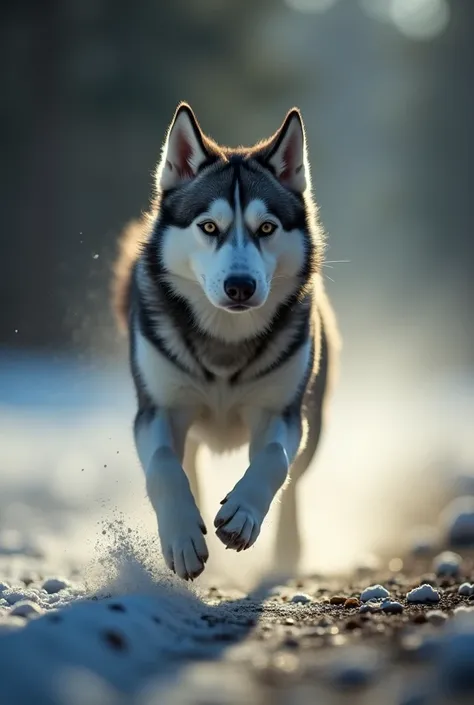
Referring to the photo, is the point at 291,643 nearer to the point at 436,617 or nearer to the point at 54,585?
the point at 436,617

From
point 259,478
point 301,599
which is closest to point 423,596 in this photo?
point 301,599

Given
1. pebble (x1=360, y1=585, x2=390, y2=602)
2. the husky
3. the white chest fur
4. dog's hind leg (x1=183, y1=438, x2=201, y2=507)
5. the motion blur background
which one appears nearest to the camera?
pebble (x1=360, y1=585, x2=390, y2=602)

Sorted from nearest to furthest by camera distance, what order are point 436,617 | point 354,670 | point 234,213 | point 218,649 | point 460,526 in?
point 354,670
point 218,649
point 436,617
point 234,213
point 460,526

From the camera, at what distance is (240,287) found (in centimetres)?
349

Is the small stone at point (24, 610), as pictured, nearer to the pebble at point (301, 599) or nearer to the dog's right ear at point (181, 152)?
the pebble at point (301, 599)

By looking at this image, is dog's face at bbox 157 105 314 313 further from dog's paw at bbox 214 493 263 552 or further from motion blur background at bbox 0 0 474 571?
motion blur background at bbox 0 0 474 571

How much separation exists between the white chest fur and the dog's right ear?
61 cm

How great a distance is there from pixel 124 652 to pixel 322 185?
17.7 m

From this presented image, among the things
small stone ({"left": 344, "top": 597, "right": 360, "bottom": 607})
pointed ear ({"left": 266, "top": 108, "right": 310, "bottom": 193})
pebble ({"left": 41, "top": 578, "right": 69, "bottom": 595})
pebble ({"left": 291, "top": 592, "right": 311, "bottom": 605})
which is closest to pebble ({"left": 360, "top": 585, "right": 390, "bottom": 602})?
small stone ({"left": 344, "top": 597, "right": 360, "bottom": 607})

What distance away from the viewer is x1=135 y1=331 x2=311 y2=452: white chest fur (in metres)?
3.97

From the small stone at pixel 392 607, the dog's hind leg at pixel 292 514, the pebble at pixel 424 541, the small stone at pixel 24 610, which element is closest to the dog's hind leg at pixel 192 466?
the dog's hind leg at pixel 292 514

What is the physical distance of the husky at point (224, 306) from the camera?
374 centimetres

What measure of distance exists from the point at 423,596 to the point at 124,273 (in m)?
2.25

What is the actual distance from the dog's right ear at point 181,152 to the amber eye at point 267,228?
16.7 inches
